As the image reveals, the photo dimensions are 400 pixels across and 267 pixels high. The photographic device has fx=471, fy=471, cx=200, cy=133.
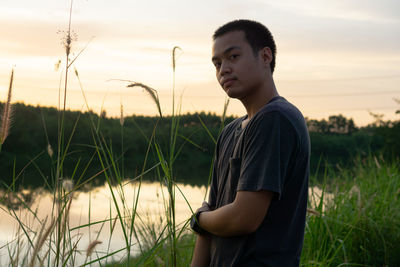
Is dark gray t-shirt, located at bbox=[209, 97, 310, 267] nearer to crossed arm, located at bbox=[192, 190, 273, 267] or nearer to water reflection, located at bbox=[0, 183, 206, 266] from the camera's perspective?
crossed arm, located at bbox=[192, 190, 273, 267]

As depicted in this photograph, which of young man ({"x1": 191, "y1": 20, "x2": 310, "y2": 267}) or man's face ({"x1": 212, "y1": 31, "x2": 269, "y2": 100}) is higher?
man's face ({"x1": 212, "y1": 31, "x2": 269, "y2": 100})

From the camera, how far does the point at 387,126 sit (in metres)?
16.3

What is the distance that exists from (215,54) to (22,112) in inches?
1539

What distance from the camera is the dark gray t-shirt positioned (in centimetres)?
140

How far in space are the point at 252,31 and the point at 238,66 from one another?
181 mm

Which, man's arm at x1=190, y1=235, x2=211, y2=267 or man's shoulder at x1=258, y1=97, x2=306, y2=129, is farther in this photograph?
man's arm at x1=190, y1=235, x2=211, y2=267

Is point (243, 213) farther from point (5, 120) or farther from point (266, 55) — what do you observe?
point (5, 120)

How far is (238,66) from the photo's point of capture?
1.63m

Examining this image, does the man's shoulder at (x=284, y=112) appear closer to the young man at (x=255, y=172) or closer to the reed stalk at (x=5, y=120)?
the young man at (x=255, y=172)

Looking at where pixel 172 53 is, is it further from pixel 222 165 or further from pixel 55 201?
pixel 55 201

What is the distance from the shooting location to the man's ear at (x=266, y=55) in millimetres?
1715

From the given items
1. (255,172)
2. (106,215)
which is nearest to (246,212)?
(255,172)

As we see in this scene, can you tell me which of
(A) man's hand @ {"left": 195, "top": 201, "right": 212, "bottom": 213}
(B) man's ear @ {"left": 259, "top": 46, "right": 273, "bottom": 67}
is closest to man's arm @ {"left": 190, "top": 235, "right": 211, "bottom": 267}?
(A) man's hand @ {"left": 195, "top": 201, "right": 212, "bottom": 213}

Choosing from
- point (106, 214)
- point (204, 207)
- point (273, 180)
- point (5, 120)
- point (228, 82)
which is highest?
point (228, 82)
